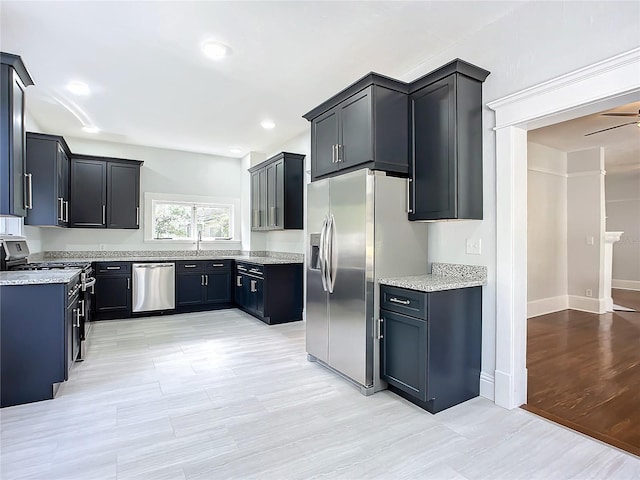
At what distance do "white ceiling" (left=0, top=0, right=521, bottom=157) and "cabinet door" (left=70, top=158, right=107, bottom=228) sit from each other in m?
0.91

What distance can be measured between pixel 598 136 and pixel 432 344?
15.2 feet

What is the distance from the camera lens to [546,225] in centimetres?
574

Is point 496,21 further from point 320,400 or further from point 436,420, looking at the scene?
point 320,400

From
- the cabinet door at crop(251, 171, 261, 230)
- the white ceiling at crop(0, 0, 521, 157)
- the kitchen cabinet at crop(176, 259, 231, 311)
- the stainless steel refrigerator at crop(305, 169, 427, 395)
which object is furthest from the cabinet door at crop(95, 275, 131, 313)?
the stainless steel refrigerator at crop(305, 169, 427, 395)

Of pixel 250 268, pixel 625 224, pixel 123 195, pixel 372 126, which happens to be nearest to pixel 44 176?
pixel 123 195

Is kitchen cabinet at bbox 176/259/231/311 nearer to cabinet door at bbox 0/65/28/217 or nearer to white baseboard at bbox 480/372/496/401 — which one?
cabinet door at bbox 0/65/28/217

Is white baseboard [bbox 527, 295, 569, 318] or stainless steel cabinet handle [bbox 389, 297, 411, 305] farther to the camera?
white baseboard [bbox 527, 295, 569, 318]

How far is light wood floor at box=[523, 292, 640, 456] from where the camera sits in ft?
7.81

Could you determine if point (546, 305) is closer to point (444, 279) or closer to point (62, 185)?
point (444, 279)

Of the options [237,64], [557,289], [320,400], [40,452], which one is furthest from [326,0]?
[557,289]

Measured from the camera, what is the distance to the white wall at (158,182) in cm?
581

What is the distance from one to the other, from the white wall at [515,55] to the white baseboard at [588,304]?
4.24 m

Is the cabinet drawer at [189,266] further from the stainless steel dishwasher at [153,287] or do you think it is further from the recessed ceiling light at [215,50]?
the recessed ceiling light at [215,50]

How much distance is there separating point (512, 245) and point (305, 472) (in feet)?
6.59
